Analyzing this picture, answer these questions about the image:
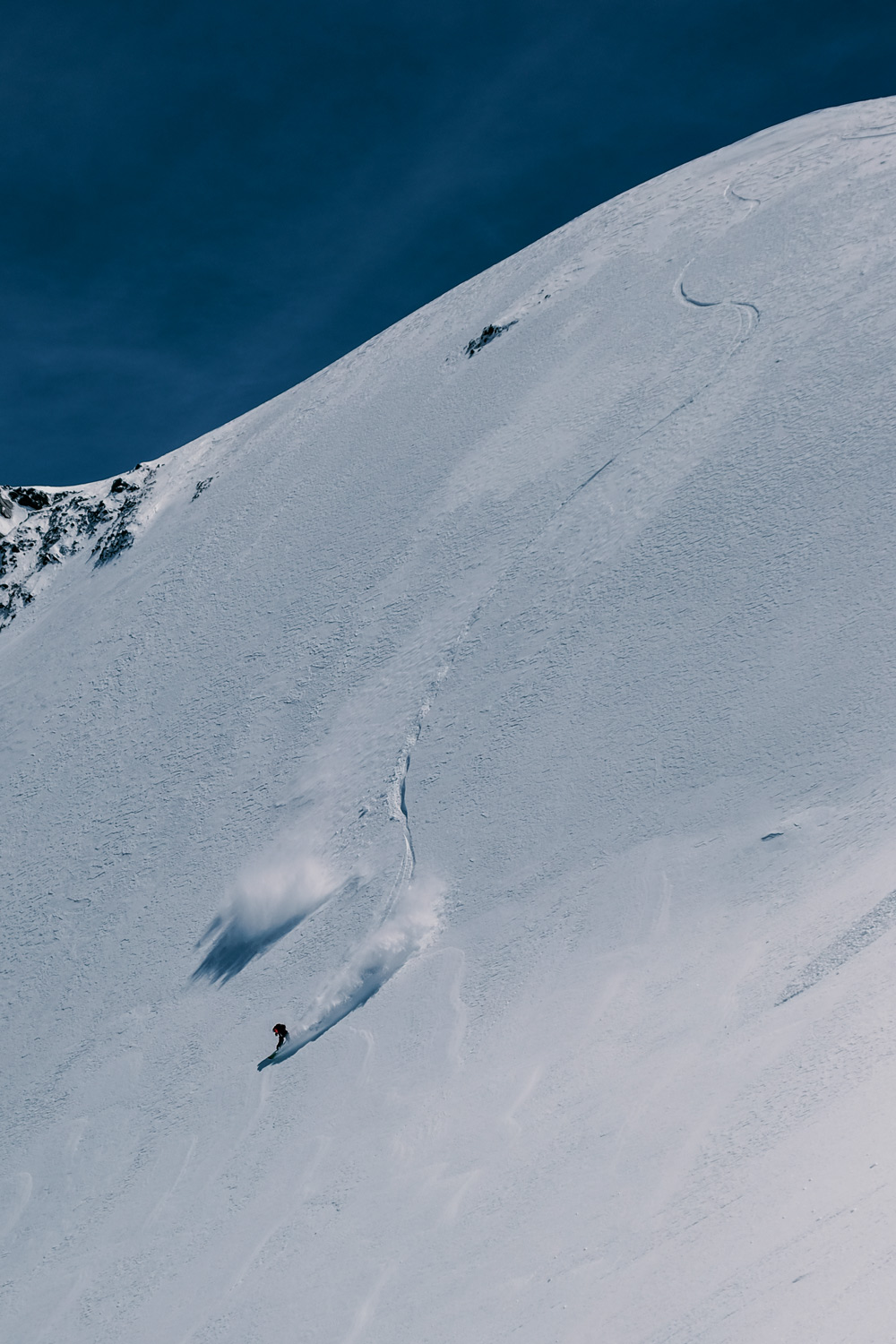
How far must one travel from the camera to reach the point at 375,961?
61.8 feet

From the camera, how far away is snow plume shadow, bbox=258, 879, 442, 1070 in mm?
18188

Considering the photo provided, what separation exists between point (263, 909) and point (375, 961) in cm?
343

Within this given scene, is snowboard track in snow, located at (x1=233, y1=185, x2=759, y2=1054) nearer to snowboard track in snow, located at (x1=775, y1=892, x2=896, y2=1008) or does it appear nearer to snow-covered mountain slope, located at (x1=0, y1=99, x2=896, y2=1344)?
snow-covered mountain slope, located at (x1=0, y1=99, x2=896, y2=1344)

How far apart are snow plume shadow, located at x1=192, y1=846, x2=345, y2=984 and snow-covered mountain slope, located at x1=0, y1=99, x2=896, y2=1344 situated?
84mm

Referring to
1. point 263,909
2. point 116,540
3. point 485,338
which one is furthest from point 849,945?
point 116,540

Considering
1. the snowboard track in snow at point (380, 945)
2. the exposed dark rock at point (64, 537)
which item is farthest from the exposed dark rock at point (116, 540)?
the snowboard track in snow at point (380, 945)

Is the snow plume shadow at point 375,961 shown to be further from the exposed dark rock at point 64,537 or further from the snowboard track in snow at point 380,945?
the exposed dark rock at point 64,537

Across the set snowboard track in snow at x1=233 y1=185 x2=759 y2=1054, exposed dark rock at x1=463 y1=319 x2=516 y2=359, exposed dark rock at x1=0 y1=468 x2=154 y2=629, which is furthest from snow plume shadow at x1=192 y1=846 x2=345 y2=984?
exposed dark rock at x1=0 y1=468 x2=154 y2=629

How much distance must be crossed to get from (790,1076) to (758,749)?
307 inches

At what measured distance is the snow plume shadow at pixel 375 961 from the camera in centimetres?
1819

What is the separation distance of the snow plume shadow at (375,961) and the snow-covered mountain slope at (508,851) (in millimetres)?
82

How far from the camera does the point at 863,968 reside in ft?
43.1

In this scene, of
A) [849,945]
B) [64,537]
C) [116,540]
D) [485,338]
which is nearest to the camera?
[849,945]

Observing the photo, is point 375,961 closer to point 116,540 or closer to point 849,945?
point 849,945
